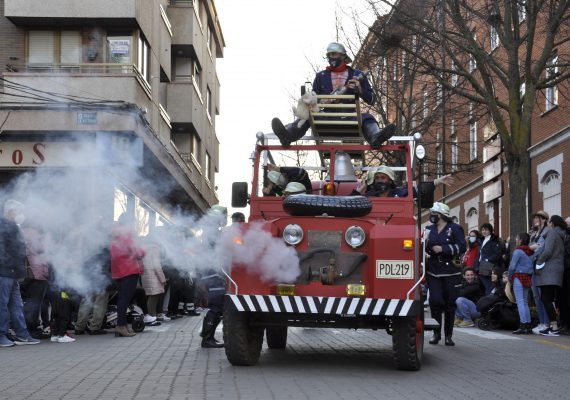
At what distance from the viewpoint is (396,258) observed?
9641 millimetres

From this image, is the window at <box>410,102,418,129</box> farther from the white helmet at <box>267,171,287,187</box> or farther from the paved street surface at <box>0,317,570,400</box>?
the white helmet at <box>267,171,287,187</box>

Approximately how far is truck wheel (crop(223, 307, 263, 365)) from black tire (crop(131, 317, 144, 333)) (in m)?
5.78

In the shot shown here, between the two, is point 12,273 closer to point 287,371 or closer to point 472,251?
point 287,371

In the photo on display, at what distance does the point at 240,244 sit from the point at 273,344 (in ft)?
9.58

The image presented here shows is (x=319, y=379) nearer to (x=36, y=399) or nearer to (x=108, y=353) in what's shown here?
(x=36, y=399)

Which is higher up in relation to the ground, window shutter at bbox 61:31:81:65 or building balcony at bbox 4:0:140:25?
building balcony at bbox 4:0:140:25

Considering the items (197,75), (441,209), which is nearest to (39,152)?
(441,209)

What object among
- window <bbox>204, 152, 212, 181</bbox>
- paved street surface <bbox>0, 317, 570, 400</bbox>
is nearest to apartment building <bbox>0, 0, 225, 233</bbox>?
paved street surface <bbox>0, 317, 570, 400</bbox>

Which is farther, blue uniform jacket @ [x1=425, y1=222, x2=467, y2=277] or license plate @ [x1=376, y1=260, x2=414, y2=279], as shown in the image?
blue uniform jacket @ [x1=425, y1=222, x2=467, y2=277]

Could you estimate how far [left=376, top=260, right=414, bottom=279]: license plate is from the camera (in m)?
9.63

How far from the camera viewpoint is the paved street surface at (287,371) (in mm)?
8242

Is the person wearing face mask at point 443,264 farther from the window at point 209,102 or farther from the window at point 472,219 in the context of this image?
the window at point 209,102

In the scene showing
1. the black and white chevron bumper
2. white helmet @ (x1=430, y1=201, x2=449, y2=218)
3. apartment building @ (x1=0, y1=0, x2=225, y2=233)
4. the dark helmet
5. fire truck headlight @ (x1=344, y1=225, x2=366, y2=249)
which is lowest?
the black and white chevron bumper

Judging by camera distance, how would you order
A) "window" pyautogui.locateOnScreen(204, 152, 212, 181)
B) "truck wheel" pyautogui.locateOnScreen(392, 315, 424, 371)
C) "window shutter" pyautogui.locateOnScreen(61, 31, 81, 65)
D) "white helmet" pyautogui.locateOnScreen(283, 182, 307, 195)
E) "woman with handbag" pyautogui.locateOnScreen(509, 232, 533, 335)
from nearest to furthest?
"truck wheel" pyautogui.locateOnScreen(392, 315, 424, 371)
"white helmet" pyautogui.locateOnScreen(283, 182, 307, 195)
"woman with handbag" pyautogui.locateOnScreen(509, 232, 533, 335)
"window shutter" pyautogui.locateOnScreen(61, 31, 81, 65)
"window" pyautogui.locateOnScreen(204, 152, 212, 181)
